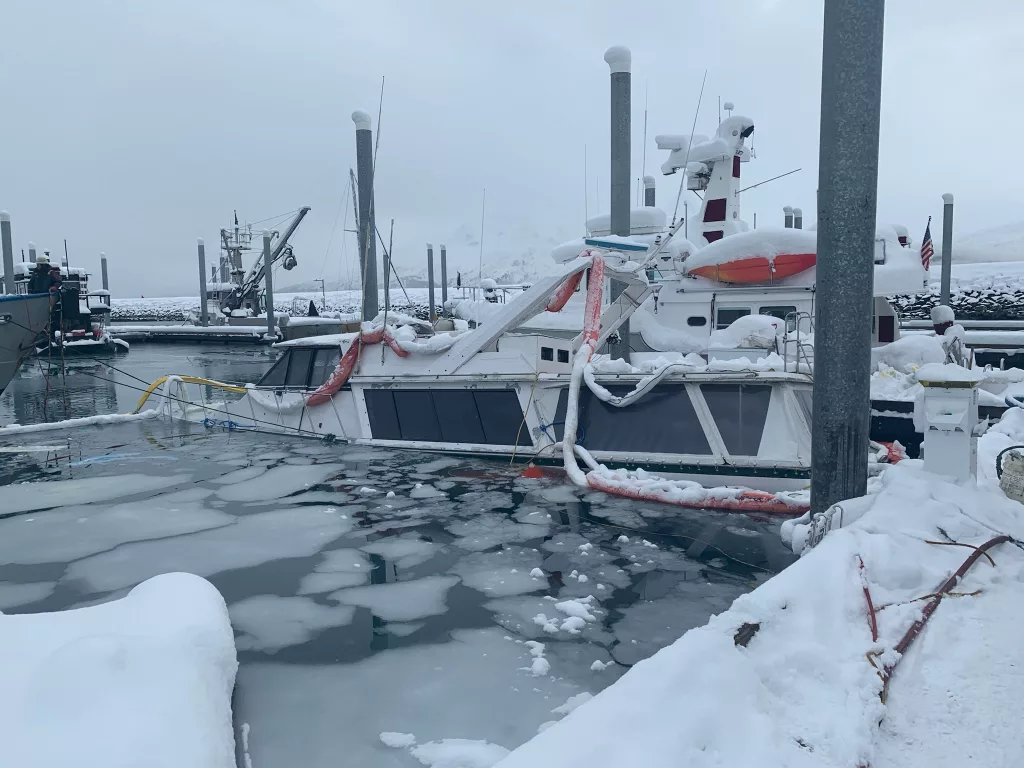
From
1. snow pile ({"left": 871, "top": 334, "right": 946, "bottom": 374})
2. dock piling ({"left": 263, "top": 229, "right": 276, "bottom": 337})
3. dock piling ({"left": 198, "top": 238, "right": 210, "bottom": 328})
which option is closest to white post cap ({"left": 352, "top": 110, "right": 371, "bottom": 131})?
snow pile ({"left": 871, "top": 334, "right": 946, "bottom": 374})

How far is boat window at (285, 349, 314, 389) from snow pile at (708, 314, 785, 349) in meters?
6.56

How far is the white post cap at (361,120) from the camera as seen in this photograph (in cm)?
1488

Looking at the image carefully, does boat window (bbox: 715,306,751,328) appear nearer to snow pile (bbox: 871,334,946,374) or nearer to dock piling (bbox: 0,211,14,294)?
snow pile (bbox: 871,334,946,374)

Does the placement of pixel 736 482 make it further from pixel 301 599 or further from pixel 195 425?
pixel 195 425

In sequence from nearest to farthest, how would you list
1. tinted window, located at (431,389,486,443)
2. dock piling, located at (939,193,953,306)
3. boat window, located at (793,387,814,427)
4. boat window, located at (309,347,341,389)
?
1. boat window, located at (793,387,814,427)
2. tinted window, located at (431,389,486,443)
3. boat window, located at (309,347,341,389)
4. dock piling, located at (939,193,953,306)

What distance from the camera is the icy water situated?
3852 mm

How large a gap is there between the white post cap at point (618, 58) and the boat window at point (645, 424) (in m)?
6.99

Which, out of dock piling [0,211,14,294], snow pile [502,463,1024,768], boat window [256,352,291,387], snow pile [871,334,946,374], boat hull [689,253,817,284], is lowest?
snow pile [502,463,1024,768]

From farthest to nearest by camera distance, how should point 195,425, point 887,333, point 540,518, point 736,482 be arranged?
point 195,425, point 887,333, point 736,482, point 540,518

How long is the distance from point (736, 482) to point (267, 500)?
17.7 ft

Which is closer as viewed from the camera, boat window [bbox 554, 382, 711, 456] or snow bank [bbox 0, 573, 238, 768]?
snow bank [bbox 0, 573, 238, 768]

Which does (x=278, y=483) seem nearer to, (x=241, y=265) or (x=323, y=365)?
(x=323, y=365)

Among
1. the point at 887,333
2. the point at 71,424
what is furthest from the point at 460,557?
the point at 71,424

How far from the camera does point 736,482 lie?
802 centimetres
